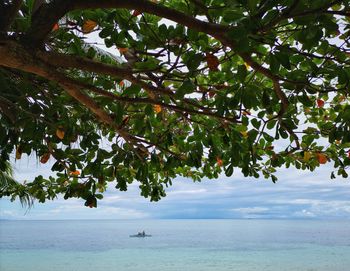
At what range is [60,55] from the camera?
7.63 ft

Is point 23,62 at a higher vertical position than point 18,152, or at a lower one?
higher

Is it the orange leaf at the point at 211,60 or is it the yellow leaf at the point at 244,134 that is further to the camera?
the yellow leaf at the point at 244,134

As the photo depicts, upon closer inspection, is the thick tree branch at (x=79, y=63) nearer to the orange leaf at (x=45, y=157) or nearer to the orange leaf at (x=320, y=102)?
the orange leaf at (x=45, y=157)

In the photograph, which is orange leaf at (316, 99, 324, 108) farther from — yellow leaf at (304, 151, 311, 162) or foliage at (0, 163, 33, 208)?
foliage at (0, 163, 33, 208)

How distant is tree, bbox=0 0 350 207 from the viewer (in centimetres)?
197

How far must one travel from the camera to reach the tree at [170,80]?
1.97 metres

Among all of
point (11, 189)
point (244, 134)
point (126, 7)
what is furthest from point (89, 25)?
point (11, 189)

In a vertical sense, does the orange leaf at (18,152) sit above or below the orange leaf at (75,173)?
above

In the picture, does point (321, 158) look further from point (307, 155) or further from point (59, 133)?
point (59, 133)

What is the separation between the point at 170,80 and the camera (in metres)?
2.89

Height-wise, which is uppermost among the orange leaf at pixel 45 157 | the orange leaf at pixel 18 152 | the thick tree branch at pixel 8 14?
the thick tree branch at pixel 8 14

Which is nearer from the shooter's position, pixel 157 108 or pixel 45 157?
pixel 157 108

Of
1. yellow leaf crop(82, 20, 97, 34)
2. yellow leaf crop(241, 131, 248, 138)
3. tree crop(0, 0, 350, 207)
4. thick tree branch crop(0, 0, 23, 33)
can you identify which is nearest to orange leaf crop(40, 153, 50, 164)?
tree crop(0, 0, 350, 207)

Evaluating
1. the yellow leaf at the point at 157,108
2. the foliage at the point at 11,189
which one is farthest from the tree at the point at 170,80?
the foliage at the point at 11,189
